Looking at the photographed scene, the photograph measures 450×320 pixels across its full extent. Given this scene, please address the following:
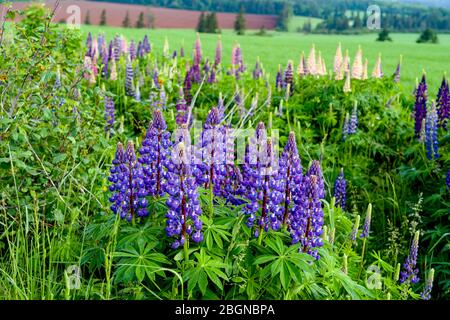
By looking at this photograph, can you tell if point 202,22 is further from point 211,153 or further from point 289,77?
point 211,153

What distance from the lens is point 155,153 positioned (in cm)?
340

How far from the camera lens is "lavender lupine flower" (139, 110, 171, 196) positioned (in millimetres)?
3396

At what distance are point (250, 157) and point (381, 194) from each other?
3038mm

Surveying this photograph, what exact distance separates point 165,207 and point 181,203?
258mm

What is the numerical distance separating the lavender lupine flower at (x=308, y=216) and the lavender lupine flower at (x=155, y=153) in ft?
2.56

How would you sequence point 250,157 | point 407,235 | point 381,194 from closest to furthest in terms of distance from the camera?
point 250,157
point 407,235
point 381,194

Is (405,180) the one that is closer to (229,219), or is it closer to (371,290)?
(371,290)

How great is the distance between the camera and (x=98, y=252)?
352 centimetres

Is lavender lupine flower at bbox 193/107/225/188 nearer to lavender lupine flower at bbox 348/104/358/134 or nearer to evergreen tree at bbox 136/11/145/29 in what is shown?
lavender lupine flower at bbox 348/104/358/134

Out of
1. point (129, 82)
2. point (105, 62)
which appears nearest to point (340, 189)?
point (129, 82)

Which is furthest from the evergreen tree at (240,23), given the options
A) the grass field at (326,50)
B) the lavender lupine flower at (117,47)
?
the lavender lupine flower at (117,47)

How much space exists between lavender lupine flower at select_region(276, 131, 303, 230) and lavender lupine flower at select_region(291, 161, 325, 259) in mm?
67

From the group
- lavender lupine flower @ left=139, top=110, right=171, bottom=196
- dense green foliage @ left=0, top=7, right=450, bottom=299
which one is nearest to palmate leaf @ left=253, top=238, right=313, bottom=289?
dense green foliage @ left=0, top=7, right=450, bottom=299
